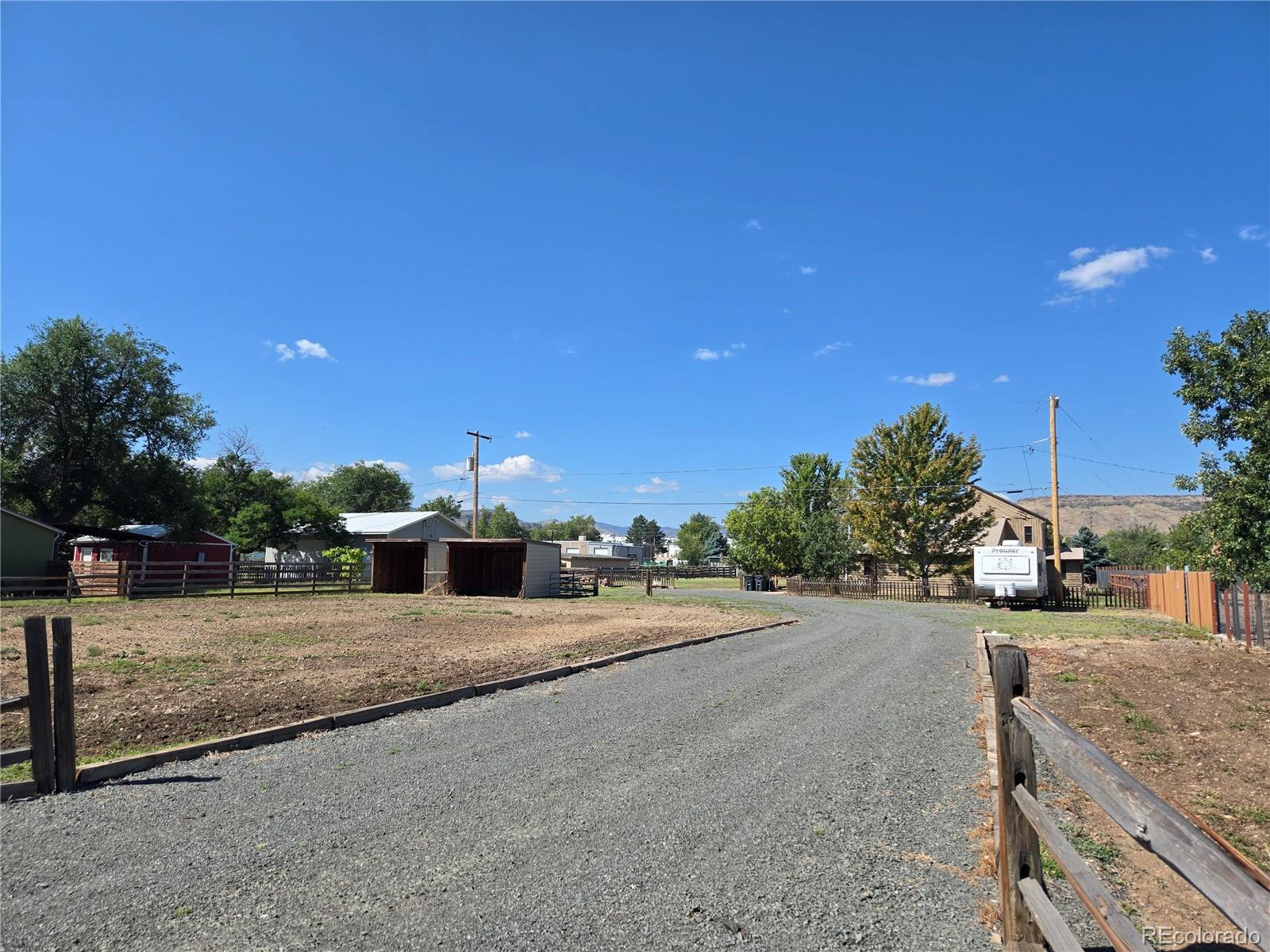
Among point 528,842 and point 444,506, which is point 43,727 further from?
point 444,506

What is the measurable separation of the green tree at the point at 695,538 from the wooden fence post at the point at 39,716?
10464cm

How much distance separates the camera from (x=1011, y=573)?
29.6 m

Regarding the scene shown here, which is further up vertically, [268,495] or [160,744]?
[268,495]

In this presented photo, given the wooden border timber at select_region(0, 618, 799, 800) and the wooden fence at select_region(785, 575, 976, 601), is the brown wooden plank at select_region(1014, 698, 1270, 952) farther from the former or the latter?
the wooden fence at select_region(785, 575, 976, 601)

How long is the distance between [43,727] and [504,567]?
2979 centimetres

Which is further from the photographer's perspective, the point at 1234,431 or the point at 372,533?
the point at 372,533

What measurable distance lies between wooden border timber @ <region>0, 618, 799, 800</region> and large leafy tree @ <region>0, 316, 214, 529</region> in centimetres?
3638

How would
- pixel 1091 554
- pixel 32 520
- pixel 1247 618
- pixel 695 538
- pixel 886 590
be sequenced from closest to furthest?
pixel 1247 618 < pixel 32 520 < pixel 886 590 < pixel 1091 554 < pixel 695 538

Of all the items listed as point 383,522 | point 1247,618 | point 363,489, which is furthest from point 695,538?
point 1247,618

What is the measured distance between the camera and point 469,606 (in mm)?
25734

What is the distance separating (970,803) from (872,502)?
38.1 metres

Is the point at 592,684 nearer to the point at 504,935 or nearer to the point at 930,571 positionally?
the point at 504,935

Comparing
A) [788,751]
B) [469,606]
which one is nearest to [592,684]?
[788,751]

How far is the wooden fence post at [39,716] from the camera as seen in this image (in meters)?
5.64
